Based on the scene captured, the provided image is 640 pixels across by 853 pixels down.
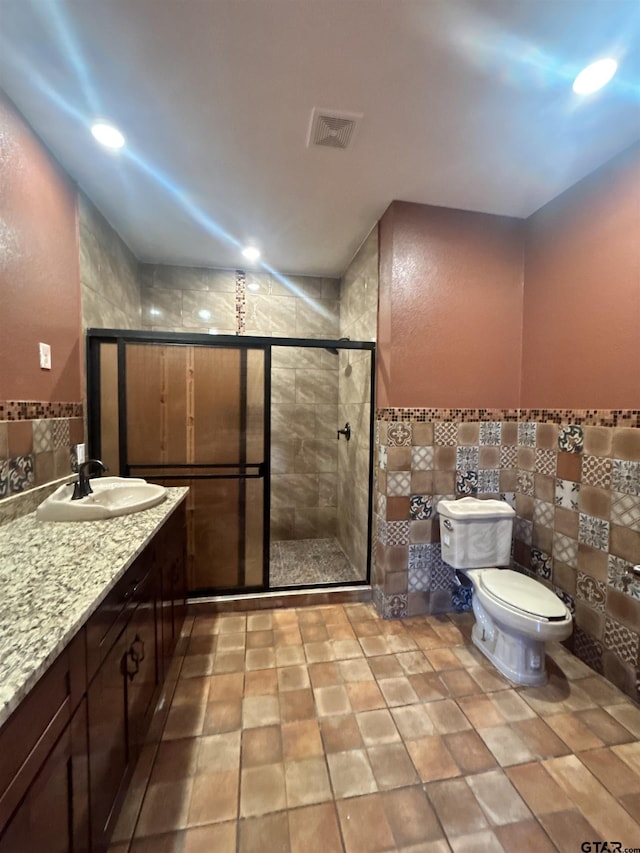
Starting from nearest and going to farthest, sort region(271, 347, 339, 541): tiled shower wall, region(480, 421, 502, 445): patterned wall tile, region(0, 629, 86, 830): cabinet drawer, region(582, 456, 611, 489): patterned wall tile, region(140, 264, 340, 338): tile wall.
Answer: region(0, 629, 86, 830): cabinet drawer < region(582, 456, 611, 489): patterned wall tile < region(480, 421, 502, 445): patterned wall tile < region(140, 264, 340, 338): tile wall < region(271, 347, 339, 541): tiled shower wall

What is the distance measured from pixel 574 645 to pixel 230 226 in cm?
326

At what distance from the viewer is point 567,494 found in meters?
1.89

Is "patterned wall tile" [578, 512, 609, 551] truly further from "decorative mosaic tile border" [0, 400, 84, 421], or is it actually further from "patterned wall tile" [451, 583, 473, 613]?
"decorative mosaic tile border" [0, 400, 84, 421]

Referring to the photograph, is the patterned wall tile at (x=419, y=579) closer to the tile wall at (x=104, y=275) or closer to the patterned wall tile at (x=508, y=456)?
the patterned wall tile at (x=508, y=456)

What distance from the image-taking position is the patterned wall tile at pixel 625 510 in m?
1.55

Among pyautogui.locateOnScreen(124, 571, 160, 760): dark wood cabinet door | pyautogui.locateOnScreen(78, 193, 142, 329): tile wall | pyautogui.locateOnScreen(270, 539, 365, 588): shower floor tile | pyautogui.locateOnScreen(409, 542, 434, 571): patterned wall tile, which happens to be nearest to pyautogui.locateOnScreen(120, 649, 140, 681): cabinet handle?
pyautogui.locateOnScreen(124, 571, 160, 760): dark wood cabinet door

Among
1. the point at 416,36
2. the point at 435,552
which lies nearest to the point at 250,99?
the point at 416,36

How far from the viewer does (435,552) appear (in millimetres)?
2193

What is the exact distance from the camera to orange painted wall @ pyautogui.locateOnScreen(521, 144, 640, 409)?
1.60 metres

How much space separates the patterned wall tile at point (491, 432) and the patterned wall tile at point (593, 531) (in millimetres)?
619

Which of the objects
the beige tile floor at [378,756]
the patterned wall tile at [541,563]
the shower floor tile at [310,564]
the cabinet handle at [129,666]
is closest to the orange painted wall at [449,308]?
the patterned wall tile at [541,563]

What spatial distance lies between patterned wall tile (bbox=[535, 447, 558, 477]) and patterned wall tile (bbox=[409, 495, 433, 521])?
0.67 m

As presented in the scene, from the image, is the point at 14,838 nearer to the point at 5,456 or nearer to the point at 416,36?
the point at 5,456

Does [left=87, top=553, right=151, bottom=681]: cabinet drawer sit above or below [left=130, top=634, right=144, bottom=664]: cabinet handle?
above
